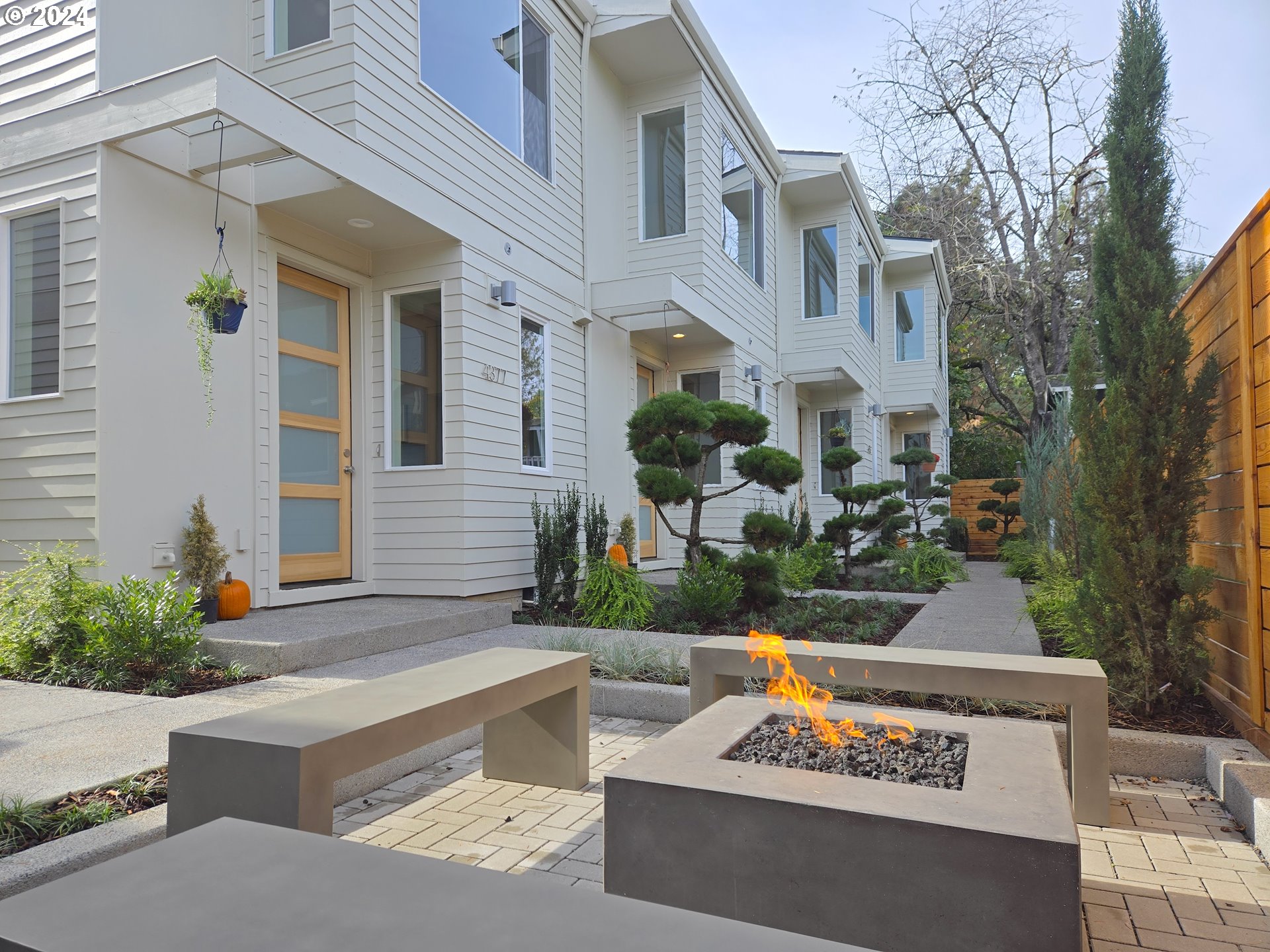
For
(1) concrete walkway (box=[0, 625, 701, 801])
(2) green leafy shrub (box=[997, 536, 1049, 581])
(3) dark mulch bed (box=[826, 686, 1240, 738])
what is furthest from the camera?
(2) green leafy shrub (box=[997, 536, 1049, 581])

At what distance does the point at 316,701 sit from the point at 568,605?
464 cm

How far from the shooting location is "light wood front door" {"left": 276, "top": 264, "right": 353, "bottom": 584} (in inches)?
249

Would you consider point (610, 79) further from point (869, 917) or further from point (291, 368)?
point (869, 917)

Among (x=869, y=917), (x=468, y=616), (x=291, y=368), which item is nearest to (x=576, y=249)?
(x=291, y=368)

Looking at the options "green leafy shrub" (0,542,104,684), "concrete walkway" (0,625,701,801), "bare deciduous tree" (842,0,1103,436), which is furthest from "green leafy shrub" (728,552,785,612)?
"bare deciduous tree" (842,0,1103,436)

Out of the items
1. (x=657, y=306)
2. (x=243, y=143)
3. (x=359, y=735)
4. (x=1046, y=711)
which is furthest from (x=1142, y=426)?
(x=657, y=306)

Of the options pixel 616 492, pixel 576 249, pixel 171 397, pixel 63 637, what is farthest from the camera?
pixel 616 492

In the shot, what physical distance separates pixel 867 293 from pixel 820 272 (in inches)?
87.3

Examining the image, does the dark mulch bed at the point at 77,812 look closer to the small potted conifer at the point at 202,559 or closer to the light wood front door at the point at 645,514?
the small potted conifer at the point at 202,559

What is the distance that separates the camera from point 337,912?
110 cm

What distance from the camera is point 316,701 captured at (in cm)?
261

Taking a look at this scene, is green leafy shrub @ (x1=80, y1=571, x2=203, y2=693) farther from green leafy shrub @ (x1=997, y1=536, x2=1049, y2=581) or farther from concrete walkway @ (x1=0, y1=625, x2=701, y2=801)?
green leafy shrub @ (x1=997, y1=536, x2=1049, y2=581)

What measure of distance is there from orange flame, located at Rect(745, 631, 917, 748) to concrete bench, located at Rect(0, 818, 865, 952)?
5.08 ft

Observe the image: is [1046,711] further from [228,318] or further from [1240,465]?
[228,318]
